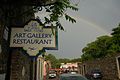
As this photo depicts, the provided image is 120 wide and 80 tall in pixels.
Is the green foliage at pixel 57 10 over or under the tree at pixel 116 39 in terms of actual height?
under

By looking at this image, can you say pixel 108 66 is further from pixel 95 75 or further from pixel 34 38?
pixel 34 38

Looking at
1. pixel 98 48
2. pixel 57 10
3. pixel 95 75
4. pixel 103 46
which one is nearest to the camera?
pixel 57 10

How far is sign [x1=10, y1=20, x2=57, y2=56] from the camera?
5.82m

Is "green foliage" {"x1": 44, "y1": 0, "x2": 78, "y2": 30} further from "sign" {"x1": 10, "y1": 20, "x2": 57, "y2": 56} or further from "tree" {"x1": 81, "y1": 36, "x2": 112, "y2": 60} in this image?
"tree" {"x1": 81, "y1": 36, "x2": 112, "y2": 60}

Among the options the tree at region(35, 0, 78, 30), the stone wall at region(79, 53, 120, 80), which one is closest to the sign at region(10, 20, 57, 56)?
the tree at region(35, 0, 78, 30)

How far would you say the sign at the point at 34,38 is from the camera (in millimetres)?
5824

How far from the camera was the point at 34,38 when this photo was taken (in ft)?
19.2

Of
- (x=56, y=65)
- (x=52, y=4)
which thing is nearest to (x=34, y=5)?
(x=52, y=4)

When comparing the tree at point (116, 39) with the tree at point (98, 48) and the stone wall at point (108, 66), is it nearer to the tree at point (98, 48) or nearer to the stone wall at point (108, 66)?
the tree at point (98, 48)

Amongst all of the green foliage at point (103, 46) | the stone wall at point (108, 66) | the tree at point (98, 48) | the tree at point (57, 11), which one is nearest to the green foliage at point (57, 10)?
the tree at point (57, 11)

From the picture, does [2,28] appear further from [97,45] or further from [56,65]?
[56,65]

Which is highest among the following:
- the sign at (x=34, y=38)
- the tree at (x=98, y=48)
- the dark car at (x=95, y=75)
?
the tree at (x=98, y=48)

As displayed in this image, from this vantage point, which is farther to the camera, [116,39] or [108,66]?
[116,39]

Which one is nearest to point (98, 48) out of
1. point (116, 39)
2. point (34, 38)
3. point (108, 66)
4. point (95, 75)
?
point (116, 39)
